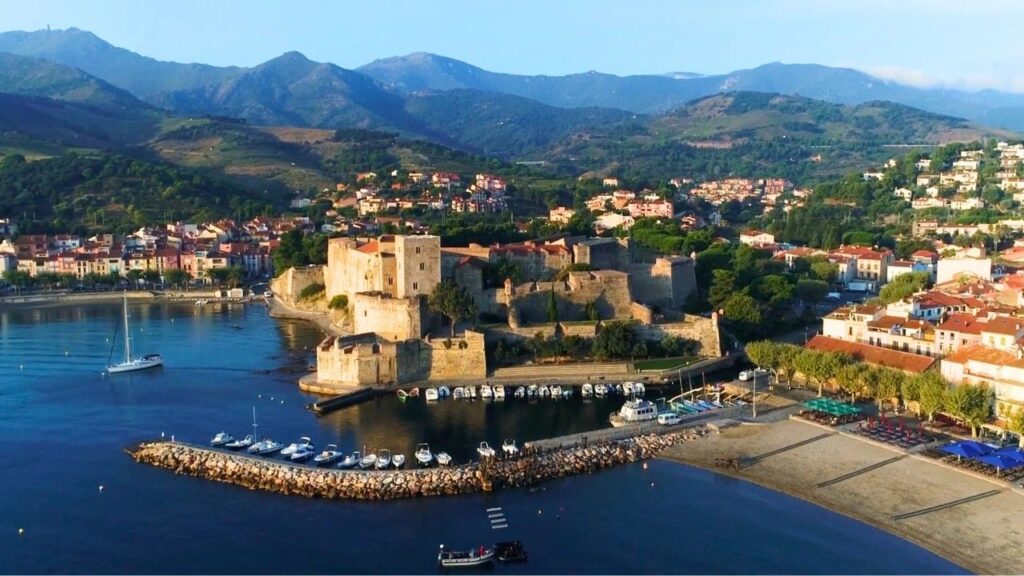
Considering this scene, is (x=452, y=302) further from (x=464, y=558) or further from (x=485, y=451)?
(x=464, y=558)

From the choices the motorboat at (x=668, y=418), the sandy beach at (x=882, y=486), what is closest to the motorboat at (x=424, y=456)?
the sandy beach at (x=882, y=486)

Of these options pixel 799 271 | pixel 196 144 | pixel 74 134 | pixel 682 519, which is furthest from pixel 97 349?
pixel 74 134

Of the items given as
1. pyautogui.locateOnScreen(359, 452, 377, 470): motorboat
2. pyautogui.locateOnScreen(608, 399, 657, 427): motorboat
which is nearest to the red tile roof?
pyautogui.locateOnScreen(608, 399, 657, 427): motorboat

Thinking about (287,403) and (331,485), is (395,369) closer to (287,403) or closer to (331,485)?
(287,403)

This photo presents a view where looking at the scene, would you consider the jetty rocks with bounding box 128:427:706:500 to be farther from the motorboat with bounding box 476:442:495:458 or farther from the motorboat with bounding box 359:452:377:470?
the motorboat with bounding box 476:442:495:458

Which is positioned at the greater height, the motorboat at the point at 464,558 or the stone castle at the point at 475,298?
the stone castle at the point at 475,298

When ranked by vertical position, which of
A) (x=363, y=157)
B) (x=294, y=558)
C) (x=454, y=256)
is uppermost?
(x=363, y=157)

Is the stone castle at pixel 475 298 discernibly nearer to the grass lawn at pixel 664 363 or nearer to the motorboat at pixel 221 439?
the grass lawn at pixel 664 363
